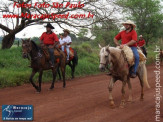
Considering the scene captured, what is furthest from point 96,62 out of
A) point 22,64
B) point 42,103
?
point 42,103

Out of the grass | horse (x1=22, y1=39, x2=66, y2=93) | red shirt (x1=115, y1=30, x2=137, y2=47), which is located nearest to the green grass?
the grass

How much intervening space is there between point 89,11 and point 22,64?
5361 mm

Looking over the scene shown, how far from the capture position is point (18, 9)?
1573cm

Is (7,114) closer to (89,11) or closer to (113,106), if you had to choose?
(113,106)

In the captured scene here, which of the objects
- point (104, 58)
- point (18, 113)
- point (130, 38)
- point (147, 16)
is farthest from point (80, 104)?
point (147, 16)

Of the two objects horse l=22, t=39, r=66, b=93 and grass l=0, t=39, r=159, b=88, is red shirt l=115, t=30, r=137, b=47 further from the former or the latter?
→ grass l=0, t=39, r=159, b=88

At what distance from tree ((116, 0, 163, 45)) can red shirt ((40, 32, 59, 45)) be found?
2155 centimetres

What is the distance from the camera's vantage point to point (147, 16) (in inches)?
1275

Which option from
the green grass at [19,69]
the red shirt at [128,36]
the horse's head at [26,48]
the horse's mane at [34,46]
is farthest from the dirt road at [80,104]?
the red shirt at [128,36]

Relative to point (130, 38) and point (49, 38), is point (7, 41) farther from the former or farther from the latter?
point (130, 38)

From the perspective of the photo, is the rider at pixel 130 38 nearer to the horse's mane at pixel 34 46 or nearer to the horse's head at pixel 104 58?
the horse's head at pixel 104 58

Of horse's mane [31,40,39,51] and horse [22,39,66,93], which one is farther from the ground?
horse's mane [31,40,39,51]

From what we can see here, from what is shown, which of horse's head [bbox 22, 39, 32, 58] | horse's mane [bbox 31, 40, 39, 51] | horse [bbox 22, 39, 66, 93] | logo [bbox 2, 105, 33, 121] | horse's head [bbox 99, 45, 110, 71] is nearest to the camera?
logo [bbox 2, 105, 33, 121]

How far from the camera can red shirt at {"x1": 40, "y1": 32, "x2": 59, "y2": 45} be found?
11.5 meters
